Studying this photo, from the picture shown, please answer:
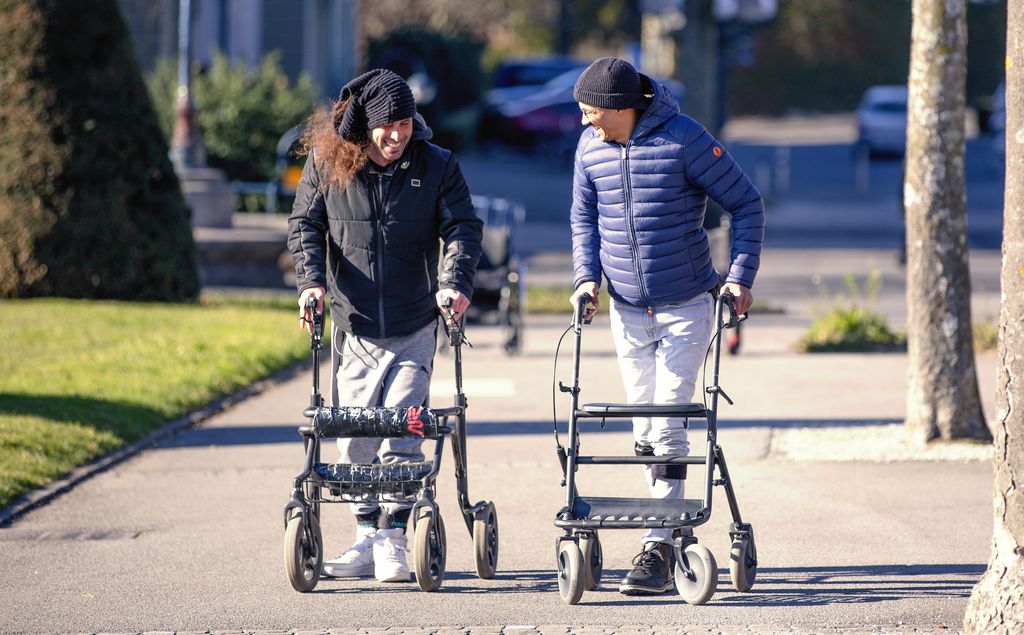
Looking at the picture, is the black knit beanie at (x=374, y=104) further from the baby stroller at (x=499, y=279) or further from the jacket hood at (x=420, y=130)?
the baby stroller at (x=499, y=279)

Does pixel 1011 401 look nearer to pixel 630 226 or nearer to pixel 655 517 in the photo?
pixel 655 517

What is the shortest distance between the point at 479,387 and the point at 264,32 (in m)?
19.7

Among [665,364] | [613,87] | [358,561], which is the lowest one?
[358,561]

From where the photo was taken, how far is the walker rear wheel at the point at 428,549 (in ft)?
18.6

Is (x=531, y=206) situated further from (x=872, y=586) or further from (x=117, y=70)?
(x=872, y=586)

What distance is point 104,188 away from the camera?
45.2 ft

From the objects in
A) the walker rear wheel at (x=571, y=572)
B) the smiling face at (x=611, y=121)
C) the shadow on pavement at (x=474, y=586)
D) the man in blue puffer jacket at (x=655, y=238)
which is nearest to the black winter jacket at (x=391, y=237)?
the man in blue puffer jacket at (x=655, y=238)

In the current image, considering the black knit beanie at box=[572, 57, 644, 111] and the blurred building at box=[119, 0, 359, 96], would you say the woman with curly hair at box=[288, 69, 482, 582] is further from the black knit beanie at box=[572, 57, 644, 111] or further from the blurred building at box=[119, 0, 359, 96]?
the blurred building at box=[119, 0, 359, 96]

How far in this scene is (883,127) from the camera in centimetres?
3756

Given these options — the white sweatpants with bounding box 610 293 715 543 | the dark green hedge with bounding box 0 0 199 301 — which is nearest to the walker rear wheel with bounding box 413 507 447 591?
the white sweatpants with bounding box 610 293 715 543

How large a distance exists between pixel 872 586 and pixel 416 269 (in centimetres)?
205

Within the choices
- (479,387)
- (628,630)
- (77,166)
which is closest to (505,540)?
(628,630)

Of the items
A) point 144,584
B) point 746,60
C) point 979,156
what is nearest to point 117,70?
point 144,584

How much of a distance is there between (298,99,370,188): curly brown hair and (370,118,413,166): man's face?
4 centimetres
